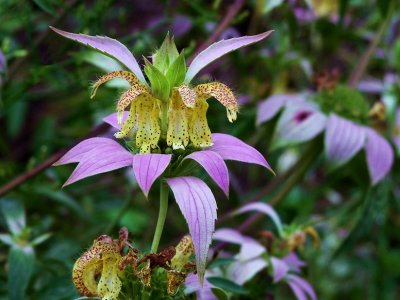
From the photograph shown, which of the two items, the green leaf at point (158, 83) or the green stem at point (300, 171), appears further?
the green stem at point (300, 171)

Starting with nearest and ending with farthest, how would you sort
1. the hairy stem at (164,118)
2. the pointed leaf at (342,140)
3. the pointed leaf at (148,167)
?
the pointed leaf at (148,167) → the hairy stem at (164,118) → the pointed leaf at (342,140)

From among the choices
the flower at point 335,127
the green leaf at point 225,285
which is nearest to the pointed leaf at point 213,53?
the green leaf at point 225,285

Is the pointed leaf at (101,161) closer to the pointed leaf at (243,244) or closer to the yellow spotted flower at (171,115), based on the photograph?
the yellow spotted flower at (171,115)

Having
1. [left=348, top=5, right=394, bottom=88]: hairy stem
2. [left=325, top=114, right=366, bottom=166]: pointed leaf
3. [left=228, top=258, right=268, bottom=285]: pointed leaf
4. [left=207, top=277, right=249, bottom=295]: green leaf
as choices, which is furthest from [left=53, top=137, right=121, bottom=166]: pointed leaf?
[left=348, top=5, right=394, bottom=88]: hairy stem

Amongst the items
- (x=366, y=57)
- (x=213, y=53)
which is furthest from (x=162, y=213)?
(x=366, y=57)

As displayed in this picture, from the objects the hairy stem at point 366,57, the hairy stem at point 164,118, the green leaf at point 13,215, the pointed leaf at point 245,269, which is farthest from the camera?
the hairy stem at point 366,57

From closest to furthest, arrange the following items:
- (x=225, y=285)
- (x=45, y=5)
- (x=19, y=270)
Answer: (x=225, y=285), (x=19, y=270), (x=45, y=5)

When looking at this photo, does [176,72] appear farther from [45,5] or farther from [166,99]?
[45,5]
